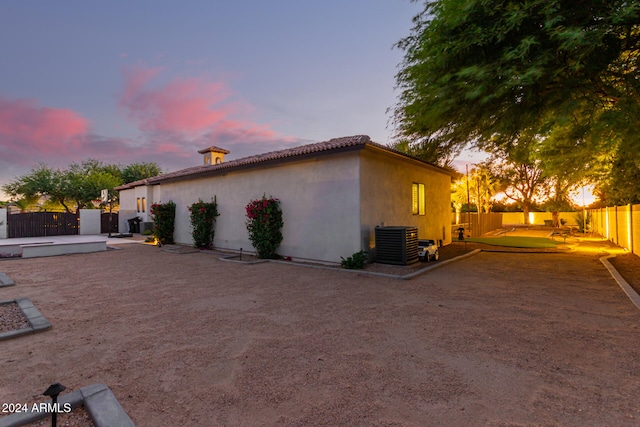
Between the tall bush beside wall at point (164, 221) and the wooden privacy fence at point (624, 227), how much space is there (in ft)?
64.6

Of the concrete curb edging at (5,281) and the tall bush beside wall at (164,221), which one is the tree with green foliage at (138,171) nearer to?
the tall bush beside wall at (164,221)

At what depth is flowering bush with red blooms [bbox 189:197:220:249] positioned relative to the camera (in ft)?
44.3

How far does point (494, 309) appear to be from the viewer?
5.14m

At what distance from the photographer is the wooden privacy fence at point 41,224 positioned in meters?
20.0

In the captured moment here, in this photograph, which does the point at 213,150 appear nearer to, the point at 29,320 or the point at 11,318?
the point at 11,318

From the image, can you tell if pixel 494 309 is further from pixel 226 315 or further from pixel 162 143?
pixel 162 143

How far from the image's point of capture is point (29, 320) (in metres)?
4.48

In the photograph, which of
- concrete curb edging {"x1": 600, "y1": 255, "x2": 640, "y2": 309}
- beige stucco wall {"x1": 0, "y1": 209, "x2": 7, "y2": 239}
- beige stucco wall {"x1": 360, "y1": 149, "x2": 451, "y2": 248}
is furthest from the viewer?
beige stucco wall {"x1": 0, "y1": 209, "x2": 7, "y2": 239}

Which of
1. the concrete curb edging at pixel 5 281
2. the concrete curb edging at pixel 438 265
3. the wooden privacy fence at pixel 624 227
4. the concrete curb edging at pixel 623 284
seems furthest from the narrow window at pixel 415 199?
the concrete curb edging at pixel 5 281

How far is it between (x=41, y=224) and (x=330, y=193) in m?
23.1

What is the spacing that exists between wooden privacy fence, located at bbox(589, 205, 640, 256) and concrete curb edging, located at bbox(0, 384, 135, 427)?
14930mm

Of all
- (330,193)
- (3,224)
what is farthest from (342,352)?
(3,224)

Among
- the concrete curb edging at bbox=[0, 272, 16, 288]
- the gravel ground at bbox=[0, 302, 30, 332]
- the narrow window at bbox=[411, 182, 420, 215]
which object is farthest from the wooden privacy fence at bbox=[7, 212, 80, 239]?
the narrow window at bbox=[411, 182, 420, 215]

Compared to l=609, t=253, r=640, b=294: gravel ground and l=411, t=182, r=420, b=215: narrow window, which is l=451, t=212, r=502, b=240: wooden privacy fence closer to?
l=411, t=182, r=420, b=215: narrow window
